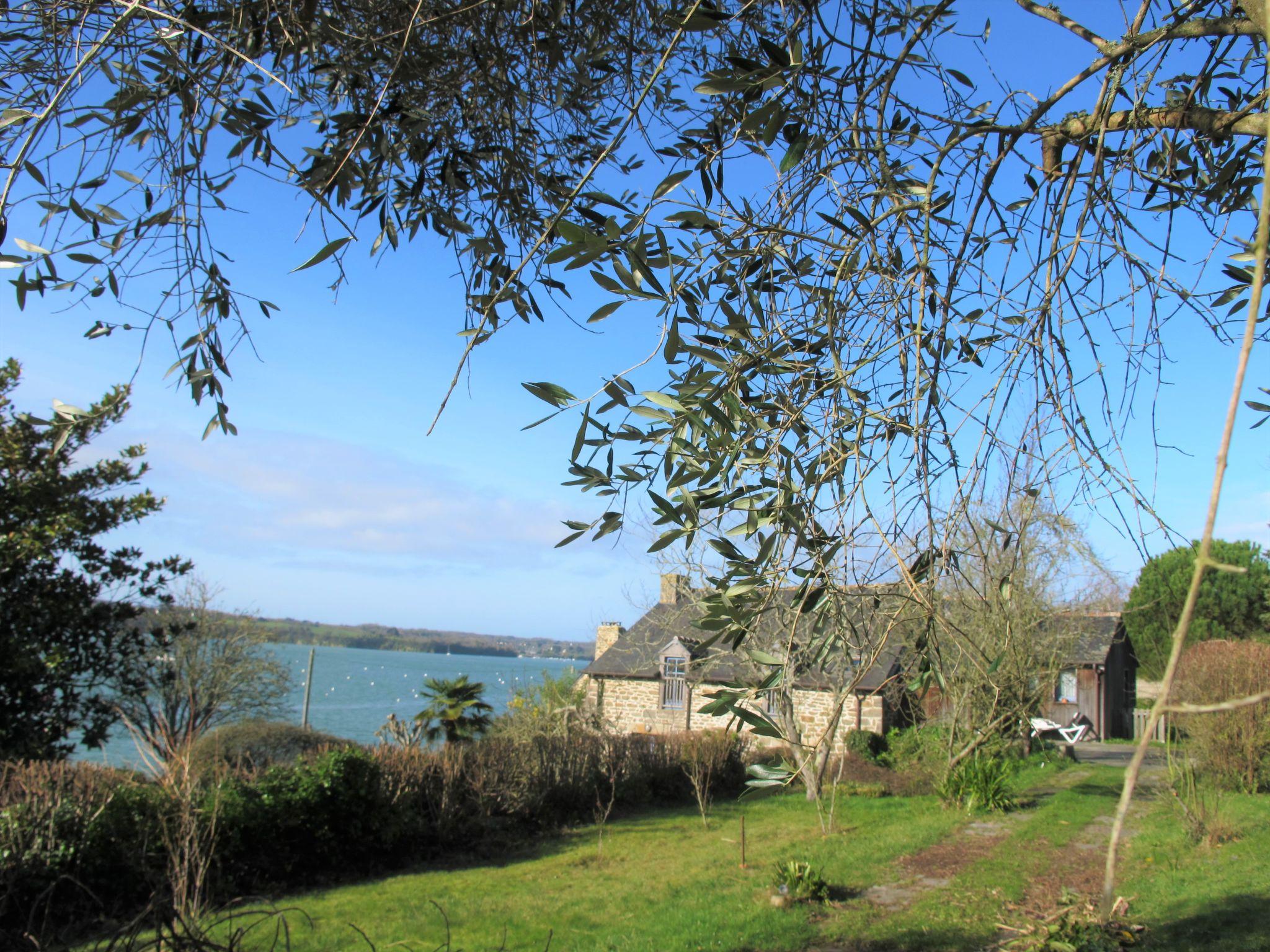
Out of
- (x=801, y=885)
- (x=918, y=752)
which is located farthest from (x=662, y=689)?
(x=801, y=885)

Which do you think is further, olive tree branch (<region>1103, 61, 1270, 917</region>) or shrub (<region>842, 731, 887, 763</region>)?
shrub (<region>842, 731, 887, 763</region>)

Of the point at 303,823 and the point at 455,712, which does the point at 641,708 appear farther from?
the point at 303,823

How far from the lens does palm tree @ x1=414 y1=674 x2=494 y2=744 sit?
18.9 metres

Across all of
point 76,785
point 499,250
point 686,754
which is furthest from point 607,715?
point 499,250

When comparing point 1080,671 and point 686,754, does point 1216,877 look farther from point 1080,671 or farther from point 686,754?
point 1080,671

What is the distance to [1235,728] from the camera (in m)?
13.5

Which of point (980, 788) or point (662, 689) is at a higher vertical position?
point (662, 689)

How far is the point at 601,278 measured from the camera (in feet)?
6.44

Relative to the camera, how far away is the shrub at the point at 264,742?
1545 cm

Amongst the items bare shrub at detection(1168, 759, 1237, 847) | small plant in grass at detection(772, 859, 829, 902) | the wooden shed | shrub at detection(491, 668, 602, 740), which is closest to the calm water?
shrub at detection(491, 668, 602, 740)

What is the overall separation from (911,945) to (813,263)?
7.54 meters

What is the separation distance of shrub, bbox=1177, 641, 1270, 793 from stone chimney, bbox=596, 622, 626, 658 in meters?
18.5

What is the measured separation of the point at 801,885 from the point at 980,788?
23.3 feet

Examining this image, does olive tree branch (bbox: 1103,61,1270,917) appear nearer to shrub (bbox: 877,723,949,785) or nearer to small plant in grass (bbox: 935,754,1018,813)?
small plant in grass (bbox: 935,754,1018,813)
